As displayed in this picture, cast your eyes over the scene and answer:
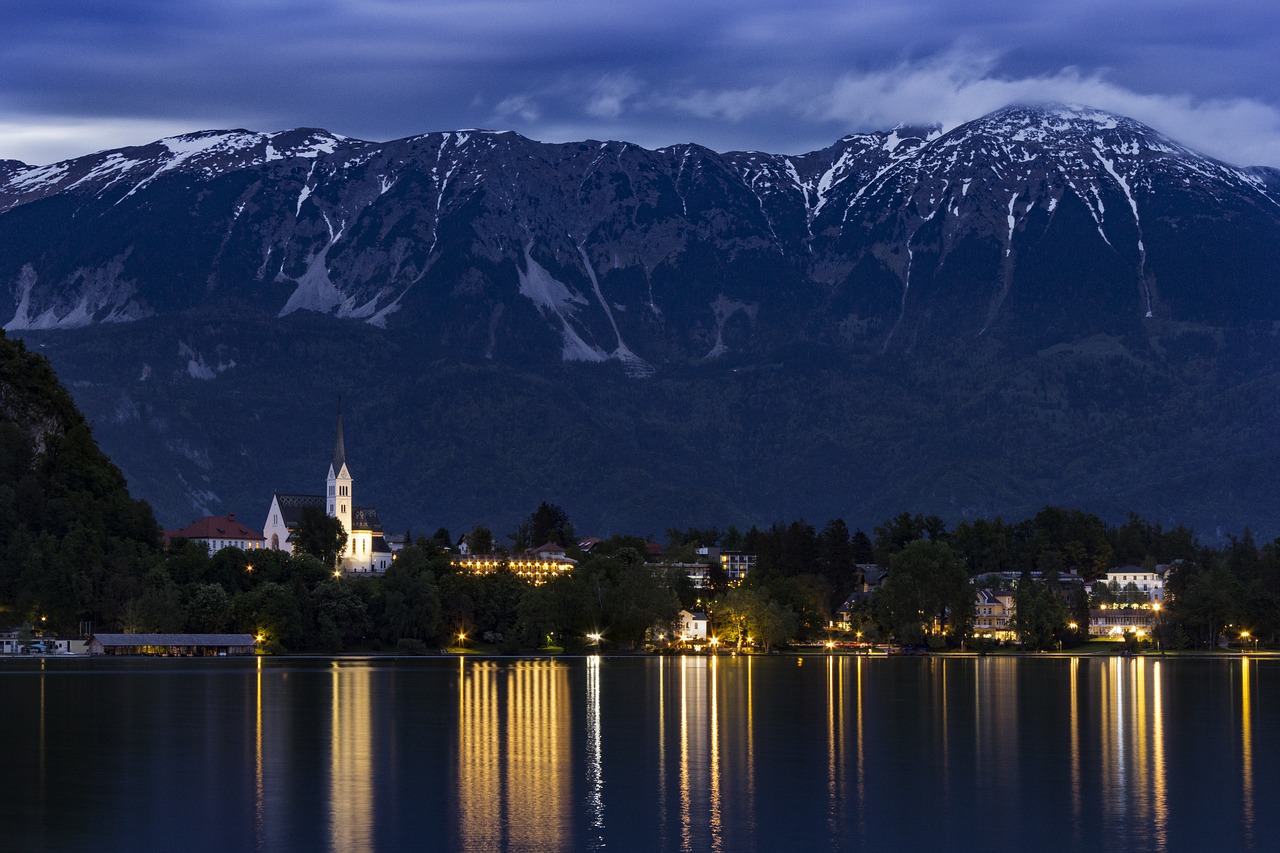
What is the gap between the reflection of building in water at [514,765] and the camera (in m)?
48.1

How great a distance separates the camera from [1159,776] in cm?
6003

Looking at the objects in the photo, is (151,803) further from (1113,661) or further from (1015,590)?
(1015,590)

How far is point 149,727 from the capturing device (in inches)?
2997

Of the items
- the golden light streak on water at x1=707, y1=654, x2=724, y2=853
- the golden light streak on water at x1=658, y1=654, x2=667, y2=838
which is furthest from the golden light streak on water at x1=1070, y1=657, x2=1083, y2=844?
the golden light streak on water at x1=658, y1=654, x2=667, y2=838

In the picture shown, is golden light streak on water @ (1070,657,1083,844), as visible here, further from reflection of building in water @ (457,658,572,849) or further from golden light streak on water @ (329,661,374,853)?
golden light streak on water @ (329,661,374,853)

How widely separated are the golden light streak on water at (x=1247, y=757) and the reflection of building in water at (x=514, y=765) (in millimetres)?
17995

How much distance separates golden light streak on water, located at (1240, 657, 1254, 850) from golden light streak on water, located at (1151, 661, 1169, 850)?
206cm

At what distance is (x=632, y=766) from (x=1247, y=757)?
22049mm

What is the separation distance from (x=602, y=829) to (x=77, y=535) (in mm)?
109613

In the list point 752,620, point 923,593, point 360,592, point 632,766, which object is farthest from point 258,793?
point 923,593

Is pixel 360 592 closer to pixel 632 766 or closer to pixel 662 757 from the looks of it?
pixel 662 757

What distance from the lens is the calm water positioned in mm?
48094

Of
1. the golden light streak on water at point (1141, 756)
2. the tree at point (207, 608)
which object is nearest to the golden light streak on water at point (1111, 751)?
the golden light streak on water at point (1141, 756)

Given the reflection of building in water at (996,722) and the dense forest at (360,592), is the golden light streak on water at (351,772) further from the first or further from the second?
the dense forest at (360,592)
